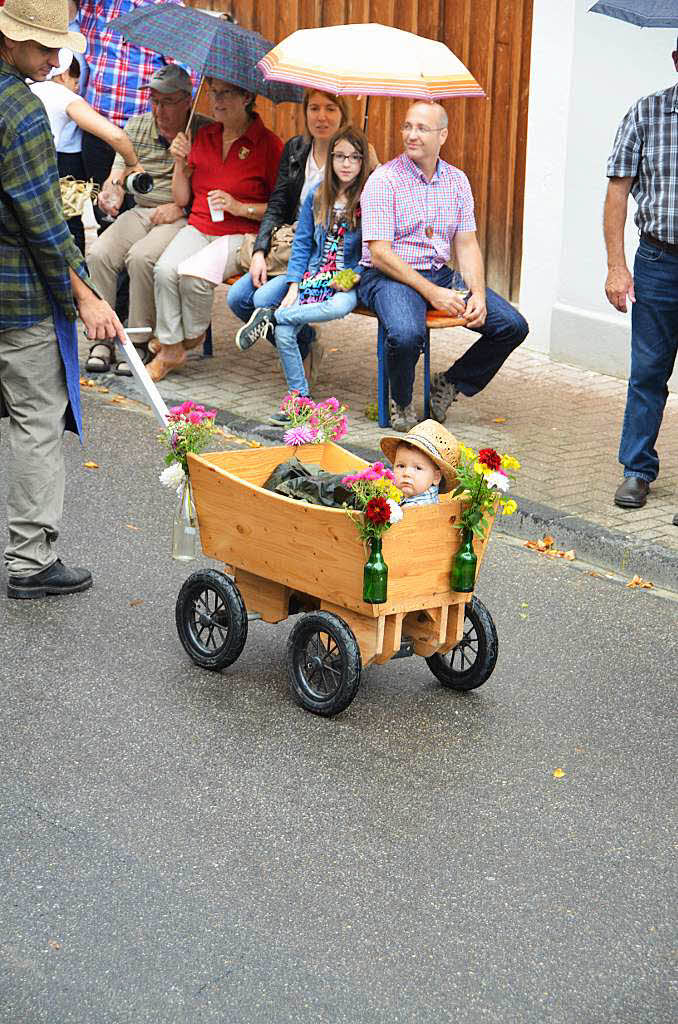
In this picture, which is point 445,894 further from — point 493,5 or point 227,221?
point 493,5

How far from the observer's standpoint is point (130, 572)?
20.9 feet

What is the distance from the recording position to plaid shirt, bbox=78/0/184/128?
10.9m

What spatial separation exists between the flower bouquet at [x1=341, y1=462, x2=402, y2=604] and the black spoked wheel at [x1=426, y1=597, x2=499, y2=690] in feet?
1.73

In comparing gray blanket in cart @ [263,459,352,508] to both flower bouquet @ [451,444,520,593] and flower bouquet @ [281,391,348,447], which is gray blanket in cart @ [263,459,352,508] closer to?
flower bouquet @ [281,391,348,447]

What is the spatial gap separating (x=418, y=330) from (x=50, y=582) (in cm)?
287

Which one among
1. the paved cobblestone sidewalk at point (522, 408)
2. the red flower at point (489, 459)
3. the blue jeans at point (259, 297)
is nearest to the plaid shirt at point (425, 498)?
the red flower at point (489, 459)

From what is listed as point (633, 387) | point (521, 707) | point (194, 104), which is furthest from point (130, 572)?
Answer: point (194, 104)

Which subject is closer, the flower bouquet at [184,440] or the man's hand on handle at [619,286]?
Answer: the flower bouquet at [184,440]

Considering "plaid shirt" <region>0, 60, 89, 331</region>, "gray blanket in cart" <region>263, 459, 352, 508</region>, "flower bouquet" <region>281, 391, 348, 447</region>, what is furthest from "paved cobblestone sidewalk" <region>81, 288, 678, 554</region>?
"plaid shirt" <region>0, 60, 89, 331</region>

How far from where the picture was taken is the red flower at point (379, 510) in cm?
464

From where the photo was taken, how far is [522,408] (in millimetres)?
8945

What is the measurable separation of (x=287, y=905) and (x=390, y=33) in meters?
5.90

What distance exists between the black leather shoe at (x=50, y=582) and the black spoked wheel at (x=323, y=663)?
1357 millimetres

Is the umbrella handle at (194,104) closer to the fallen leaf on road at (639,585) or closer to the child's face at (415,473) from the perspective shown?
the fallen leaf on road at (639,585)
